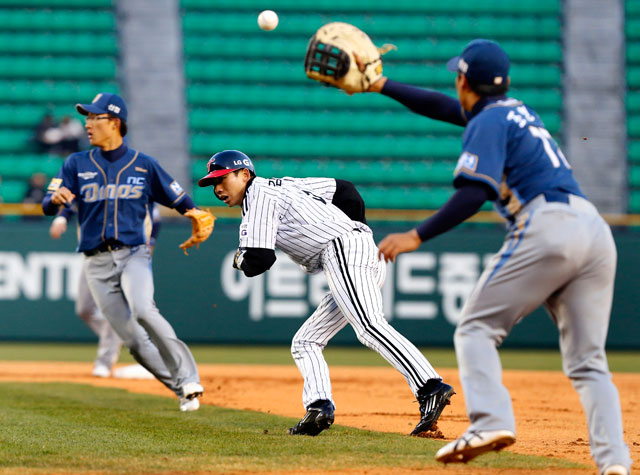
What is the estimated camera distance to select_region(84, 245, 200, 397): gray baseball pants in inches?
257

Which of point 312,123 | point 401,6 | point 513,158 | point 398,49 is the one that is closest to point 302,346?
point 513,158

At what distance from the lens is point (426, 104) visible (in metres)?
4.59

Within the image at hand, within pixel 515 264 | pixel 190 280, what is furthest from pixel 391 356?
pixel 190 280

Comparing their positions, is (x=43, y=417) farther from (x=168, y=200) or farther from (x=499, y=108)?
(x=499, y=108)

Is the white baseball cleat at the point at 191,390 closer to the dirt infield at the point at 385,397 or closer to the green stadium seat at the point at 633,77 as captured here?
the dirt infield at the point at 385,397

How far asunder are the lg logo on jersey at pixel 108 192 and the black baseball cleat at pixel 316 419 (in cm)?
219

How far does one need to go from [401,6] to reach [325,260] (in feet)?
38.3

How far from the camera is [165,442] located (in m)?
5.20

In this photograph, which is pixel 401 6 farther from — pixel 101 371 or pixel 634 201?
pixel 101 371

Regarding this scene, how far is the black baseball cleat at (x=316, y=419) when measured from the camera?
5418mm

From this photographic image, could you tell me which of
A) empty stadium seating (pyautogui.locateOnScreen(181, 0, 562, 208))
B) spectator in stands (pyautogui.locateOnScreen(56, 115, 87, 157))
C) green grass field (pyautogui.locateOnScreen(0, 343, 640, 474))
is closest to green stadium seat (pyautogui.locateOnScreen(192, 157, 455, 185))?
empty stadium seating (pyautogui.locateOnScreen(181, 0, 562, 208))

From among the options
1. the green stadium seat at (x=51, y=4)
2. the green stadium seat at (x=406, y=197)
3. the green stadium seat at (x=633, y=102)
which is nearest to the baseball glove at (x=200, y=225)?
the green stadium seat at (x=406, y=197)

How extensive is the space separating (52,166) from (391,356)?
34.9 ft

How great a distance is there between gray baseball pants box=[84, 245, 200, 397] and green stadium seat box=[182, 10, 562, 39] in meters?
10.1
